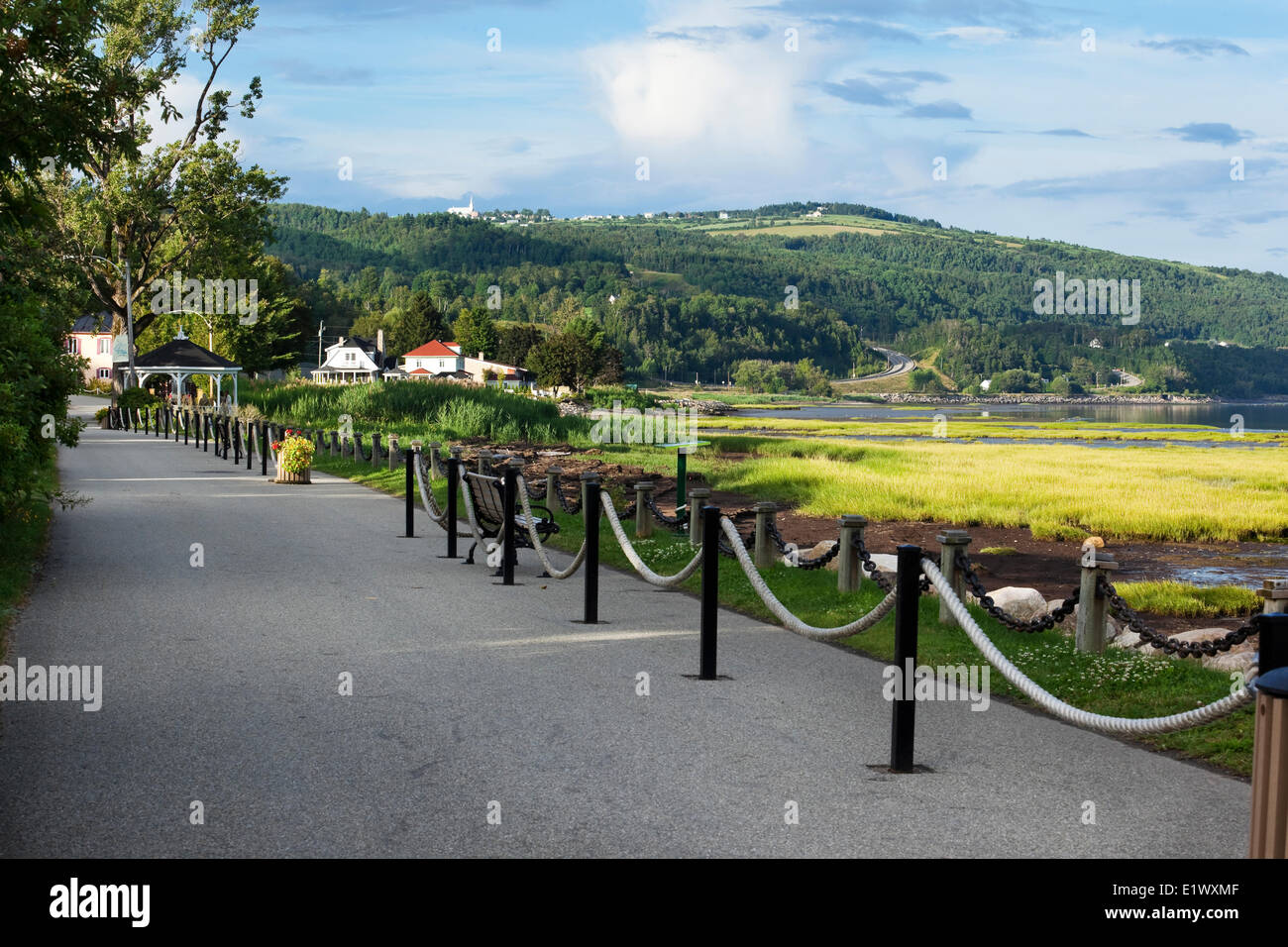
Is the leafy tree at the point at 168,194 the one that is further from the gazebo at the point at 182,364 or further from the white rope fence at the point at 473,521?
the white rope fence at the point at 473,521

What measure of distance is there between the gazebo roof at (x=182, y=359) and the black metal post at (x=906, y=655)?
5118 cm

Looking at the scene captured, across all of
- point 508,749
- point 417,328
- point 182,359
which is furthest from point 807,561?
point 417,328

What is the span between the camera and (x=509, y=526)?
39.5ft

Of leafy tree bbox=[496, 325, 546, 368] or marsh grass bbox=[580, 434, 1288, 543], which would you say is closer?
marsh grass bbox=[580, 434, 1288, 543]

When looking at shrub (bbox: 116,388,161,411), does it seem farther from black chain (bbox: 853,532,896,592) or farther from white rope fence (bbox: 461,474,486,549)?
black chain (bbox: 853,532,896,592)

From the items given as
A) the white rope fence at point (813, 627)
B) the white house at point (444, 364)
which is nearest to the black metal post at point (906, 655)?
the white rope fence at point (813, 627)

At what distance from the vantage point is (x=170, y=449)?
35.5 metres

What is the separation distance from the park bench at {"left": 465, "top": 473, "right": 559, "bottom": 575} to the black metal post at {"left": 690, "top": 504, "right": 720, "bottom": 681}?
4499 millimetres

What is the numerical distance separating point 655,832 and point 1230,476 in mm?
39994

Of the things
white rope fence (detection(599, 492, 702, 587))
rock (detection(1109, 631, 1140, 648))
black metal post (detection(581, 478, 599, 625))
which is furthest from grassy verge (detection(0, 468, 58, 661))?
rock (detection(1109, 631, 1140, 648))

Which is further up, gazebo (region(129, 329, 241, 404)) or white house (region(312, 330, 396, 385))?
white house (region(312, 330, 396, 385))

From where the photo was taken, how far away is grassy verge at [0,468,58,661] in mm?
9633

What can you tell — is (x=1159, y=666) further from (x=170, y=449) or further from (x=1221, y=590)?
(x=170, y=449)
